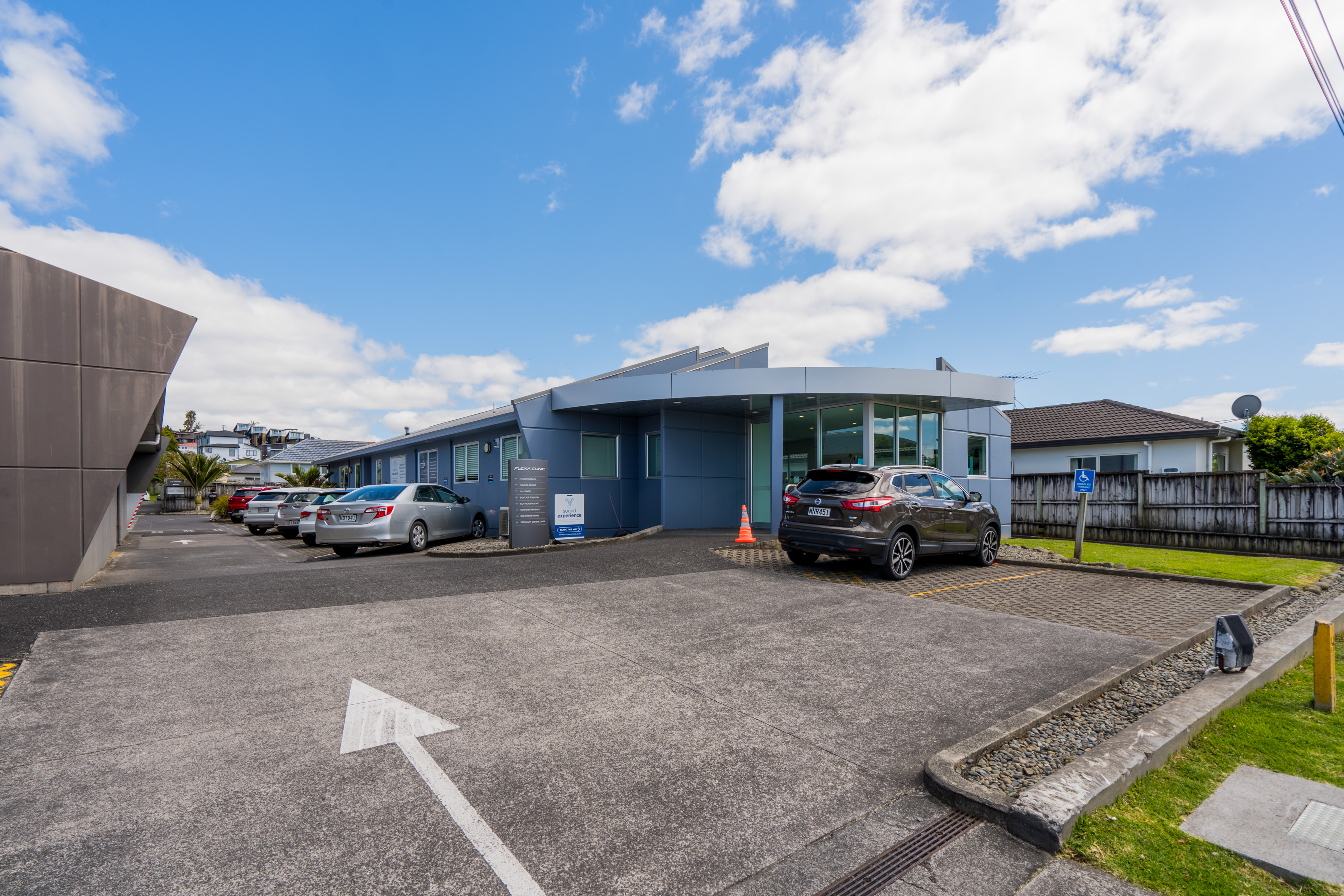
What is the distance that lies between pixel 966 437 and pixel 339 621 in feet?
56.3

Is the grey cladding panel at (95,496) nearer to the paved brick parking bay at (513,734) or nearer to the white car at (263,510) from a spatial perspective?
the paved brick parking bay at (513,734)

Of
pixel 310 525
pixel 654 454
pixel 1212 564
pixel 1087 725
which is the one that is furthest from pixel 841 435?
pixel 310 525

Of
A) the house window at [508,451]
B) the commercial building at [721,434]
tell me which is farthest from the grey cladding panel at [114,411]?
the house window at [508,451]

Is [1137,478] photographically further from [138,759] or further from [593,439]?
[138,759]

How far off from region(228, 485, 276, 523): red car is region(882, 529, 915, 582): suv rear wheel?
25785 millimetres

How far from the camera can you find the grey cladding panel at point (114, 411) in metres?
9.18

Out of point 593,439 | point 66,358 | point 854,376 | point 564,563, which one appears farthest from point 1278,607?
point 66,358

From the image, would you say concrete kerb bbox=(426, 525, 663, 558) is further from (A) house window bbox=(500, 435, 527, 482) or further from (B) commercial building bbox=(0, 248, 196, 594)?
(B) commercial building bbox=(0, 248, 196, 594)

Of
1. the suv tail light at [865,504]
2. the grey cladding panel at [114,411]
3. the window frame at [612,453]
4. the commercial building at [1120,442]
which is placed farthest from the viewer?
the commercial building at [1120,442]

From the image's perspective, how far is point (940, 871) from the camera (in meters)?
2.72

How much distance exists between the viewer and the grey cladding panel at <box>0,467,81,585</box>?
8766 mm

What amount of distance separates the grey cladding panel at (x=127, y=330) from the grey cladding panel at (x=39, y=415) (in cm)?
43

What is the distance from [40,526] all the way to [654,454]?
11940mm

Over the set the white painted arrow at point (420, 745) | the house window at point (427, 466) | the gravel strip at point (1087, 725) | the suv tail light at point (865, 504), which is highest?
the house window at point (427, 466)
